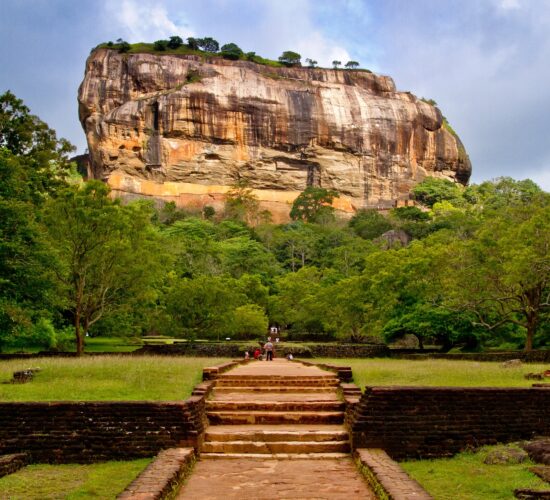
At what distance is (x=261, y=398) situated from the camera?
1076cm

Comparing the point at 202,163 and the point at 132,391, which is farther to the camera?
the point at 202,163

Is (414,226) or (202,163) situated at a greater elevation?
(202,163)

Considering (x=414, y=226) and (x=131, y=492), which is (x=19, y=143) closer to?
(x=131, y=492)

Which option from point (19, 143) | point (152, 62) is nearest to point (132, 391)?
point (19, 143)

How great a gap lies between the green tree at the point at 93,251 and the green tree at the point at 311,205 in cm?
Answer: 4872

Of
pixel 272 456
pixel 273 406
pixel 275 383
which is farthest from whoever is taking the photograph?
pixel 275 383

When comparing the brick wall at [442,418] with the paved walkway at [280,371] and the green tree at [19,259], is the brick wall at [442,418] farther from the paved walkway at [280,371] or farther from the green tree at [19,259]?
the green tree at [19,259]

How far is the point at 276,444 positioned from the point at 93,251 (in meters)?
15.1

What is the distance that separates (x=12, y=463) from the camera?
7578 millimetres

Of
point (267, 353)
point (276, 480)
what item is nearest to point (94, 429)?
point (276, 480)

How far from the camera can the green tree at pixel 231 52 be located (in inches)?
3351

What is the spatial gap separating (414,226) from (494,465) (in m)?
54.1

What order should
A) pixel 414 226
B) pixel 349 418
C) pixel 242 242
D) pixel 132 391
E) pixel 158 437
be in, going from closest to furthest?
pixel 158 437 < pixel 349 418 < pixel 132 391 < pixel 242 242 < pixel 414 226

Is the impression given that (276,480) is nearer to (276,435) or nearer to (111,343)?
(276,435)
